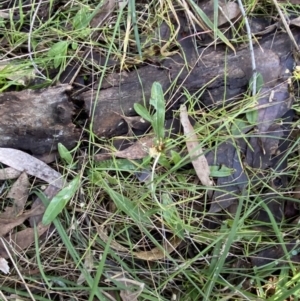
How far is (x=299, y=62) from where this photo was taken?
1527 mm

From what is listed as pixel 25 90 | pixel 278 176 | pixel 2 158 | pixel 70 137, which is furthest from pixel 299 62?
pixel 2 158

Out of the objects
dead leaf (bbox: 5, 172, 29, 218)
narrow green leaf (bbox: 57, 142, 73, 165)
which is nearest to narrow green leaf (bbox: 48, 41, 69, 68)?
narrow green leaf (bbox: 57, 142, 73, 165)

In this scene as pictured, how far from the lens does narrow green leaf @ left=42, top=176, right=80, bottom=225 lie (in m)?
1.47

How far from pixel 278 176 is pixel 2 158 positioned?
0.88 meters

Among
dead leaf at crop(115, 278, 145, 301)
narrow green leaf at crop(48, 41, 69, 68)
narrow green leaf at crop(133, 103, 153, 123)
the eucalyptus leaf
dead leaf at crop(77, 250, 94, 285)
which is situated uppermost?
narrow green leaf at crop(48, 41, 69, 68)

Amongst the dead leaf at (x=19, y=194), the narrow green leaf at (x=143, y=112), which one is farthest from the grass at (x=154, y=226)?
the dead leaf at (x=19, y=194)

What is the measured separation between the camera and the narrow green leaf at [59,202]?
147cm

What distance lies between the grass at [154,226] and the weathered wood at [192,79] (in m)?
0.04

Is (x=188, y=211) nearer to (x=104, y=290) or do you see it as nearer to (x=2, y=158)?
(x=104, y=290)

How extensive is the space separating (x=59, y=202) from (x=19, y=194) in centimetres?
15

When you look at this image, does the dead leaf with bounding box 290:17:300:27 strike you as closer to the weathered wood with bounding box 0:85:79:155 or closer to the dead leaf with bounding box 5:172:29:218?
the weathered wood with bounding box 0:85:79:155

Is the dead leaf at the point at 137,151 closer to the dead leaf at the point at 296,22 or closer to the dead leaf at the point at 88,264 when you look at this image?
the dead leaf at the point at 88,264

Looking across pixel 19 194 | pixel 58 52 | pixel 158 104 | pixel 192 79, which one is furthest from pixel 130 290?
pixel 58 52

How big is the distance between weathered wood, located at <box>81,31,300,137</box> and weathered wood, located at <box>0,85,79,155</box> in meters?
0.08
